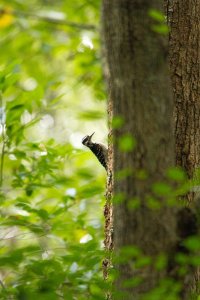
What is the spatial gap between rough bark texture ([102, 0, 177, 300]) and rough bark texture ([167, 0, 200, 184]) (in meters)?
0.78

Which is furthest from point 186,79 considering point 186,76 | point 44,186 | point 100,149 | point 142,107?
point 44,186

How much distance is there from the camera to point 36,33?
518 cm

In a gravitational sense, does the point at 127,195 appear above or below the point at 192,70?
below

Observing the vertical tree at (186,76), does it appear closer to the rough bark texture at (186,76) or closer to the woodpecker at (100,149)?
the rough bark texture at (186,76)

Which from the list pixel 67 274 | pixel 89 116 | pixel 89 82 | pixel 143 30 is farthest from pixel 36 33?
pixel 143 30

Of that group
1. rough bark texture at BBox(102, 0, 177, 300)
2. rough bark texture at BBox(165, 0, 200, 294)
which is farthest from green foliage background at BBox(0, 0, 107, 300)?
rough bark texture at BBox(165, 0, 200, 294)

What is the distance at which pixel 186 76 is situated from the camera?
2635 mm

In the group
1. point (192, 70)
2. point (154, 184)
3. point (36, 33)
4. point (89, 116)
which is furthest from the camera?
point (36, 33)

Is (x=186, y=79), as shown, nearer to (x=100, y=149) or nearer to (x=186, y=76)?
(x=186, y=76)

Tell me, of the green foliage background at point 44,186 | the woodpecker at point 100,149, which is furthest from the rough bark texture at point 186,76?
the green foliage background at point 44,186

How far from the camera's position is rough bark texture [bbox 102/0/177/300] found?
1757 mm

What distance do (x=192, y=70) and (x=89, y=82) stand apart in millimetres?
2866

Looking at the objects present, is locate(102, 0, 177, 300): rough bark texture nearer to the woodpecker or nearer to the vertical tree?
the vertical tree

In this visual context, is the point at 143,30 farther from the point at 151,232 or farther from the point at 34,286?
the point at 34,286
